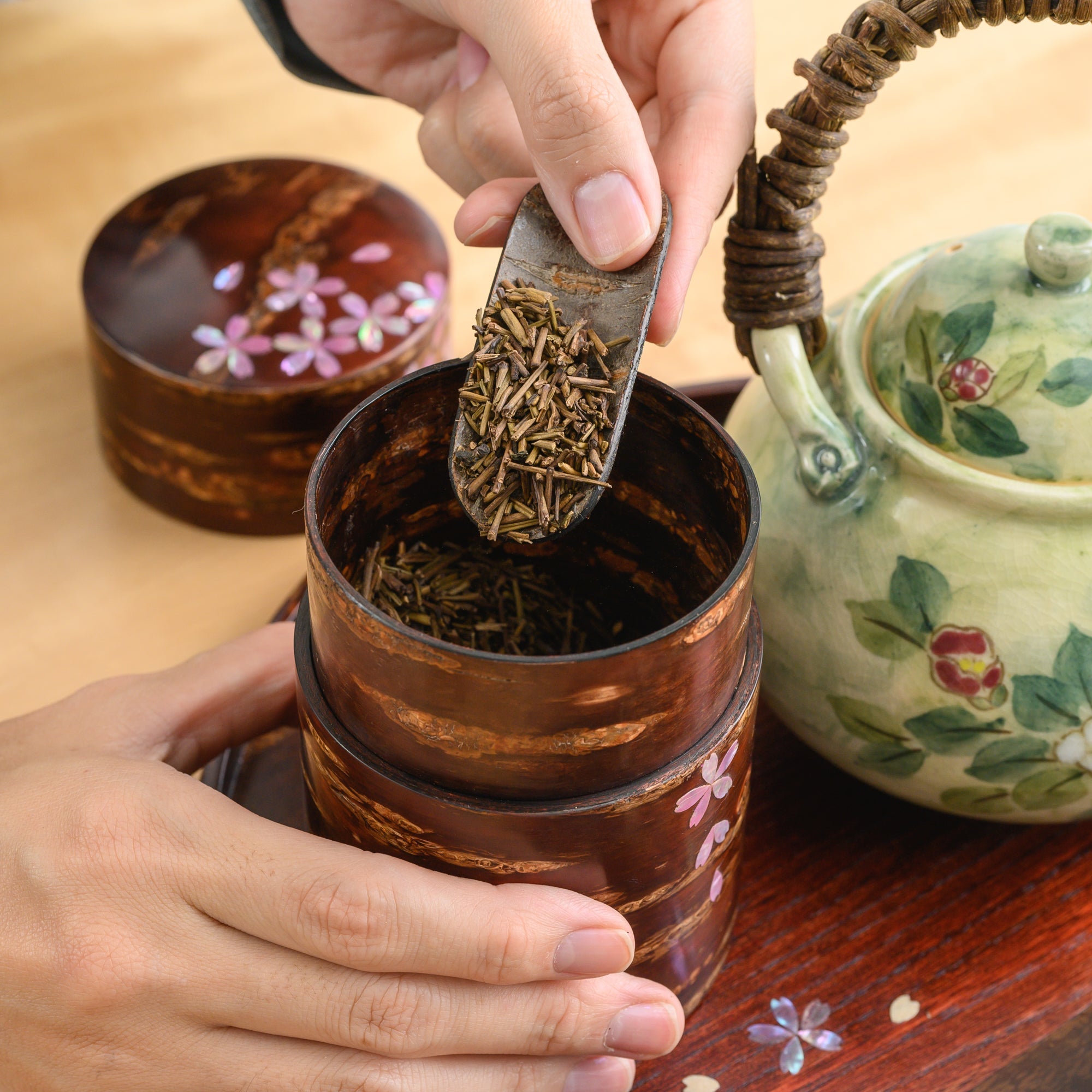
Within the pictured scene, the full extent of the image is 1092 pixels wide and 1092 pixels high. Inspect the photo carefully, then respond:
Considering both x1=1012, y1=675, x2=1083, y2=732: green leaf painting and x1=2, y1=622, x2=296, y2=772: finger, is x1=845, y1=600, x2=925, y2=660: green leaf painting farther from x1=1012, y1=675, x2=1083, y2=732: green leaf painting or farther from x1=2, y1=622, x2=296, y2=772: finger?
x1=2, y1=622, x2=296, y2=772: finger

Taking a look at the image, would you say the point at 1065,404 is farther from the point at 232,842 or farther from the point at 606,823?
the point at 232,842

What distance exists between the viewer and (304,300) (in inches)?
44.2

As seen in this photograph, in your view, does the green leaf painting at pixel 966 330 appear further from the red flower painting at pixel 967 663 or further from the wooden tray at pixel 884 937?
the wooden tray at pixel 884 937

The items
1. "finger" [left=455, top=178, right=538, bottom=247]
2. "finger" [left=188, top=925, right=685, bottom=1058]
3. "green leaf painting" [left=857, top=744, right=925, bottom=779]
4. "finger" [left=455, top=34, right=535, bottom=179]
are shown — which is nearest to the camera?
"finger" [left=188, top=925, right=685, bottom=1058]

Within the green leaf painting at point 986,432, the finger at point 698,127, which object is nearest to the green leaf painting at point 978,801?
the green leaf painting at point 986,432

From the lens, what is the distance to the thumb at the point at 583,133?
73 centimetres

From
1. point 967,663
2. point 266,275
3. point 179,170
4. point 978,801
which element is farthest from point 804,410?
point 179,170

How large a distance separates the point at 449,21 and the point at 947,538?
22.7 inches

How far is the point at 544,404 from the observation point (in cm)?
72

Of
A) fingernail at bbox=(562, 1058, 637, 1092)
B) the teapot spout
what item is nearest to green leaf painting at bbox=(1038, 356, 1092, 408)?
the teapot spout

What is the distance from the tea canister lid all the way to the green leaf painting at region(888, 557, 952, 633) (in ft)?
1.79

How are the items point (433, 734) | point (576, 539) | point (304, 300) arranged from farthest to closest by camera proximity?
point (304, 300), point (576, 539), point (433, 734)

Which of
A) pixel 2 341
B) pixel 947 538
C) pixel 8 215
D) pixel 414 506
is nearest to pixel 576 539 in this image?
pixel 414 506

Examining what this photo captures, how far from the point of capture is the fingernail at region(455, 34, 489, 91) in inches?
42.7
